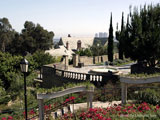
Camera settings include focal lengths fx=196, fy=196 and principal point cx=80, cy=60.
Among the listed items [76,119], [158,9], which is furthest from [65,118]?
[158,9]

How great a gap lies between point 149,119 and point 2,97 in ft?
42.7

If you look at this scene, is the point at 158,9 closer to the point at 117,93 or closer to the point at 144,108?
the point at 117,93

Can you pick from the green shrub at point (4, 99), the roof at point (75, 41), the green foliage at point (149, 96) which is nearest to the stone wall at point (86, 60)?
the green shrub at point (4, 99)

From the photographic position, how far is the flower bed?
8.04m

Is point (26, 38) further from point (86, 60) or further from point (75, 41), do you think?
point (86, 60)

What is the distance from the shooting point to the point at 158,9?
1902 centimetres

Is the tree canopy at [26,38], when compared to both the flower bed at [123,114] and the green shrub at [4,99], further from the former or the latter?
the flower bed at [123,114]

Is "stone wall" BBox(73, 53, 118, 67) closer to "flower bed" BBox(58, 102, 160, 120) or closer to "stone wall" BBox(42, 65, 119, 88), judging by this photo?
"stone wall" BBox(42, 65, 119, 88)

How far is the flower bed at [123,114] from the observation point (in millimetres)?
8042

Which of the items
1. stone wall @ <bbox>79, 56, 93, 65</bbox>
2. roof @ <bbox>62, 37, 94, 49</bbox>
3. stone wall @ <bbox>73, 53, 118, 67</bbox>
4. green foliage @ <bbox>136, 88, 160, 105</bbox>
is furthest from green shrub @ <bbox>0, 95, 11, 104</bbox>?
roof @ <bbox>62, 37, 94, 49</bbox>

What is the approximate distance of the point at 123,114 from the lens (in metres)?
8.75

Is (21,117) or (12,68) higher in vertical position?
(12,68)

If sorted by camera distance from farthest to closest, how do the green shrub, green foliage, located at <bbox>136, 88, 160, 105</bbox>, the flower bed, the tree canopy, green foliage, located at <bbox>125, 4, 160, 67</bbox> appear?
1. the tree canopy
2. green foliage, located at <bbox>125, 4, 160, 67</bbox>
3. the green shrub
4. green foliage, located at <bbox>136, 88, 160, 105</bbox>
5. the flower bed

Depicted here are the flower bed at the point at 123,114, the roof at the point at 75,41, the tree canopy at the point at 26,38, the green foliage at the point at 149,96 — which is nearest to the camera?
the flower bed at the point at 123,114
